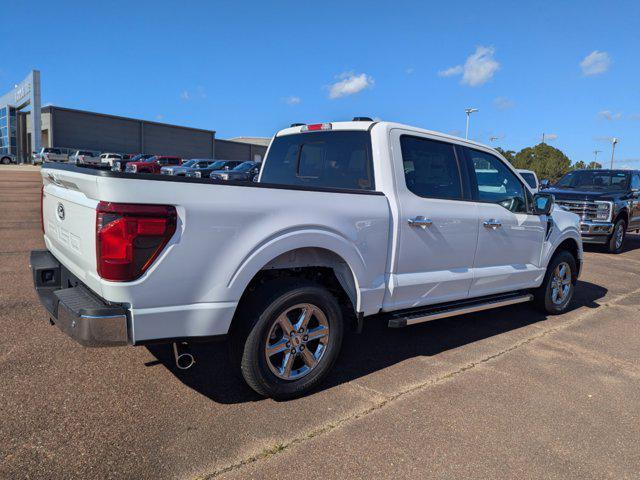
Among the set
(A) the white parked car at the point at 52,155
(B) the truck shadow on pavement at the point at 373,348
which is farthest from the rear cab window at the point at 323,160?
(A) the white parked car at the point at 52,155

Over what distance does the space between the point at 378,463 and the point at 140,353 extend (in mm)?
2187

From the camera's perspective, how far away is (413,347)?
180 inches

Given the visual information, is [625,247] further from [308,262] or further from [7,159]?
[7,159]

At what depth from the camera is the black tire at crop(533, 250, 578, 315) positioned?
566cm

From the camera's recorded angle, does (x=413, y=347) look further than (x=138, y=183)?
Yes

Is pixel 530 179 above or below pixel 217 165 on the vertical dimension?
below

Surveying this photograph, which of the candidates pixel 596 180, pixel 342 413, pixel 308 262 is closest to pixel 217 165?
pixel 596 180

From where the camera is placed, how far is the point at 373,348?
446 centimetres

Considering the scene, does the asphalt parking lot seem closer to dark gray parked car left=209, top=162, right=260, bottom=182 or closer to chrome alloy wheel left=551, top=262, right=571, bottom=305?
chrome alloy wheel left=551, top=262, right=571, bottom=305

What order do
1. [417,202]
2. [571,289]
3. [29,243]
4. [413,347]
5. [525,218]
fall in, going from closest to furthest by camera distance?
[417,202] < [413,347] < [525,218] < [571,289] < [29,243]

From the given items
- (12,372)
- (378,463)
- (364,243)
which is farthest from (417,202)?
(12,372)

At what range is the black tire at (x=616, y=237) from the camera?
1159 centimetres

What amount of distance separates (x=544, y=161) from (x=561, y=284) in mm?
67290

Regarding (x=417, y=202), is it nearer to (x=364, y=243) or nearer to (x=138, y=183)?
(x=364, y=243)
